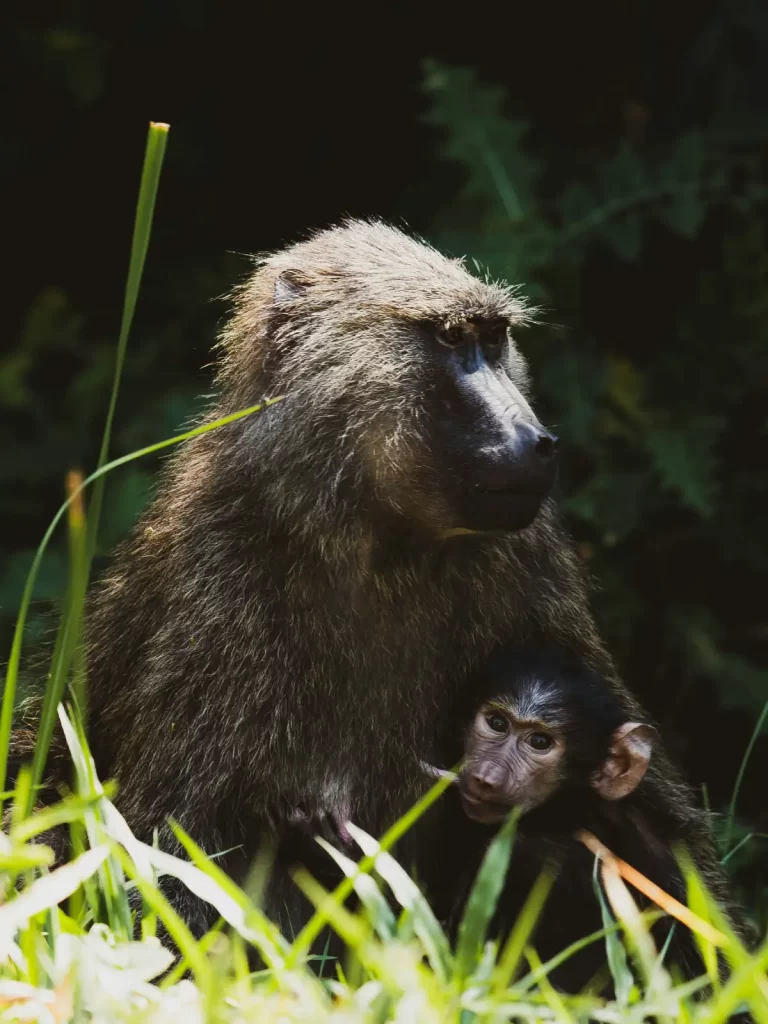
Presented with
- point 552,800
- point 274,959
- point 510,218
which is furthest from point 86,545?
point 510,218

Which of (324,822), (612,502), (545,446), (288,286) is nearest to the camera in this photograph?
(545,446)

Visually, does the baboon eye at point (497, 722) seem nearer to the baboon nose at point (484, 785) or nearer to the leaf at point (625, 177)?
the baboon nose at point (484, 785)

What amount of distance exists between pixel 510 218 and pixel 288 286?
1728 millimetres

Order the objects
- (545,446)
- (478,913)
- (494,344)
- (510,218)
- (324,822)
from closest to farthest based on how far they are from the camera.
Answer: (478,913)
(545,446)
(324,822)
(494,344)
(510,218)

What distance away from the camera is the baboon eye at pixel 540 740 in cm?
266

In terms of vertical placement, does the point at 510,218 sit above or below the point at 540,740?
above

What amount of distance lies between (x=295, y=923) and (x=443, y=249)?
2.28m

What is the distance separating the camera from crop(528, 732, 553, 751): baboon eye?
8.74 feet

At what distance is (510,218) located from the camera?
4320mm

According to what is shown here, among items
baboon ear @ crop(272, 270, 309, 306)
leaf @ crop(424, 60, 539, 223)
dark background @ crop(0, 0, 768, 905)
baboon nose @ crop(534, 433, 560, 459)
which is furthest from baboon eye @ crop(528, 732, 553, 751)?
leaf @ crop(424, 60, 539, 223)

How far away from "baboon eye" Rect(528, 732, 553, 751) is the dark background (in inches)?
65.7

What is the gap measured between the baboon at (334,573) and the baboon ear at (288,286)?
15 millimetres

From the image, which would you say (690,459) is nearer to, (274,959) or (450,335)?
(450,335)

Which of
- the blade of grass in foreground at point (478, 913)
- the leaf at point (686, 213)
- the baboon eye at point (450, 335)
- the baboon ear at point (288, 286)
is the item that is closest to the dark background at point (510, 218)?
the leaf at point (686, 213)
